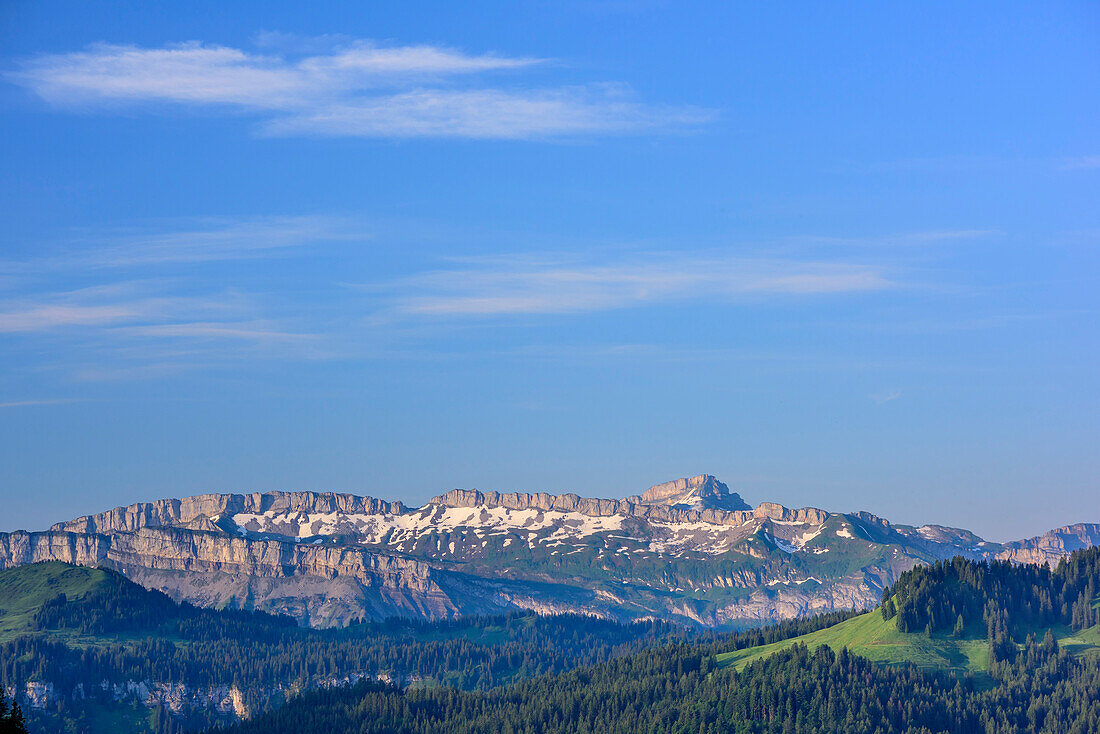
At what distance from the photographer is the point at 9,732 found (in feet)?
334
